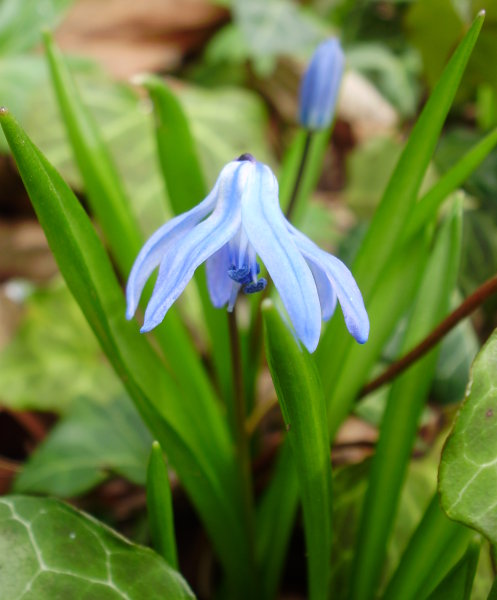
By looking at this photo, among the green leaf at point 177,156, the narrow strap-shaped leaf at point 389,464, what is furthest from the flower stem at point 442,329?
the green leaf at point 177,156

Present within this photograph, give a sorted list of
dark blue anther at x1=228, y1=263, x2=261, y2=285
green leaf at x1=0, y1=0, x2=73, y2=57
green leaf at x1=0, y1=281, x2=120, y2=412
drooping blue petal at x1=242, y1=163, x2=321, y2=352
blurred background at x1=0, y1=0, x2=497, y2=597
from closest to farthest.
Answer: drooping blue petal at x1=242, y1=163, x2=321, y2=352 < dark blue anther at x1=228, y1=263, x2=261, y2=285 < blurred background at x1=0, y1=0, x2=497, y2=597 < green leaf at x1=0, y1=281, x2=120, y2=412 < green leaf at x1=0, y1=0, x2=73, y2=57

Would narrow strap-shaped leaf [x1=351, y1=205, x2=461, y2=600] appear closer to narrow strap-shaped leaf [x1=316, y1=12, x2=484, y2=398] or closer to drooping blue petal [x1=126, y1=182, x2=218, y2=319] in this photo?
narrow strap-shaped leaf [x1=316, y1=12, x2=484, y2=398]

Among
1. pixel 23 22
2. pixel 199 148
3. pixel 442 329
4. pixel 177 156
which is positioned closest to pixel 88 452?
pixel 177 156

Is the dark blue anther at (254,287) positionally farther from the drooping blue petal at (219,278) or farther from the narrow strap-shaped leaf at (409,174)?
the narrow strap-shaped leaf at (409,174)

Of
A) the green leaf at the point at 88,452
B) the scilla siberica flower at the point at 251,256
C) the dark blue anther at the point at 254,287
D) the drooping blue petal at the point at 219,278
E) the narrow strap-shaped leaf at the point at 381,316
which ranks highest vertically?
the scilla siberica flower at the point at 251,256

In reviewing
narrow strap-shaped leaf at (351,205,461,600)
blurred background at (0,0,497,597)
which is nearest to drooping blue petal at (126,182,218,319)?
narrow strap-shaped leaf at (351,205,461,600)

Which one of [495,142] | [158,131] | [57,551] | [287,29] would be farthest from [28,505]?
[287,29]
